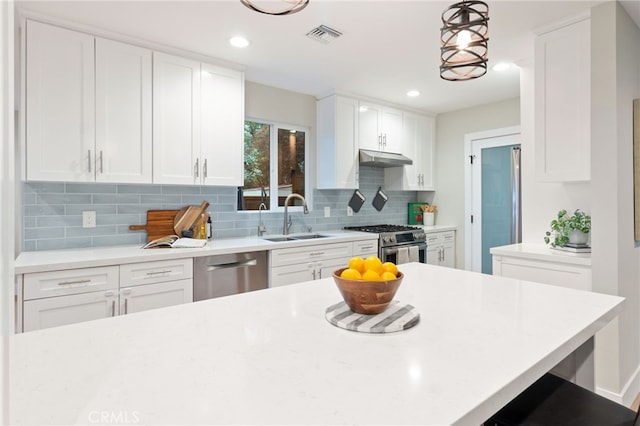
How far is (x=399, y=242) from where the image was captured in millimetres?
3863

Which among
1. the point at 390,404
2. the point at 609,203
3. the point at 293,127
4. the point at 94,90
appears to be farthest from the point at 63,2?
the point at 609,203

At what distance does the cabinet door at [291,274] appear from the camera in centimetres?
296

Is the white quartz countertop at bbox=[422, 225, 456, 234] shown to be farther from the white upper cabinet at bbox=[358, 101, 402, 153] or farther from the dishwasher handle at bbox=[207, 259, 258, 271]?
the dishwasher handle at bbox=[207, 259, 258, 271]

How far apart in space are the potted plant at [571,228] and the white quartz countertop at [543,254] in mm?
90

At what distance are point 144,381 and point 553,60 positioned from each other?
9.64 ft

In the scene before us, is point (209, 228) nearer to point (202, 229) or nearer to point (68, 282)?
point (202, 229)

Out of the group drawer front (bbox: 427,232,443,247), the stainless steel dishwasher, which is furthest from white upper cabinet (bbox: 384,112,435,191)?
the stainless steel dishwasher

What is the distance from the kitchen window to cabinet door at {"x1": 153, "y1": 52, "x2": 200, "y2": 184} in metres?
0.78

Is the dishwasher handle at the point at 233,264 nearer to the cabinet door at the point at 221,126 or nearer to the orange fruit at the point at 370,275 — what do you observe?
the cabinet door at the point at 221,126

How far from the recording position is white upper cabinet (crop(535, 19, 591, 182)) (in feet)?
7.48

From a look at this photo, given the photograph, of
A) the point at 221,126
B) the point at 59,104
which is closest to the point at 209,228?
the point at 221,126

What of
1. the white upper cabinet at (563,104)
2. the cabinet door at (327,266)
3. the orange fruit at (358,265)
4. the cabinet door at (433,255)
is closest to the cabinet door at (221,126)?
the cabinet door at (327,266)

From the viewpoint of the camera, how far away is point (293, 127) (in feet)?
13.0

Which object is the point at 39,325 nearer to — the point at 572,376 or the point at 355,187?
the point at 572,376
